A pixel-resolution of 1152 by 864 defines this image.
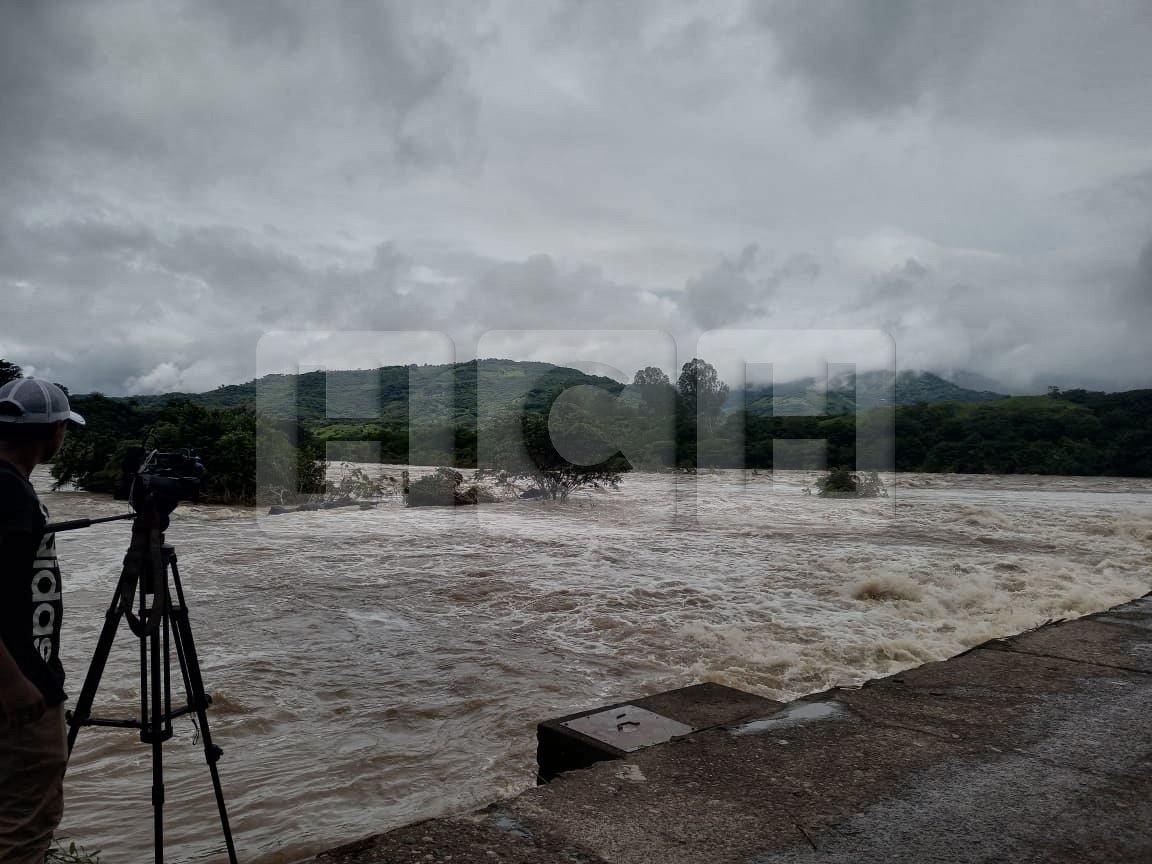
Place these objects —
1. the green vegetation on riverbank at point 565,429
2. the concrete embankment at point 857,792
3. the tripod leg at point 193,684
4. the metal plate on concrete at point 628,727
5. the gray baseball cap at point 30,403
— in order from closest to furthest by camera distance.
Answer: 1. the gray baseball cap at point 30,403
2. the concrete embankment at point 857,792
3. the tripod leg at point 193,684
4. the metal plate on concrete at point 628,727
5. the green vegetation on riverbank at point 565,429

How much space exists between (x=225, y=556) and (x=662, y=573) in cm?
613

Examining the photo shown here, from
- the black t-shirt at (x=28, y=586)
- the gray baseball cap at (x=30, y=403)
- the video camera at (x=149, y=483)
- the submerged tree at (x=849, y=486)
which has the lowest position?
the submerged tree at (x=849, y=486)

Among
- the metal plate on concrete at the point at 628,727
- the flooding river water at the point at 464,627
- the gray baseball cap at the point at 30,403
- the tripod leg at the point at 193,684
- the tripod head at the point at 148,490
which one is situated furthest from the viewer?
the flooding river water at the point at 464,627

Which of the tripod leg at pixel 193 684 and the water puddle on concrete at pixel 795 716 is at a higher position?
the tripod leg at pixel 193 684

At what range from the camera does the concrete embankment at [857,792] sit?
2.27 metres

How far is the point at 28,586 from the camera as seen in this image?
6.76 feet

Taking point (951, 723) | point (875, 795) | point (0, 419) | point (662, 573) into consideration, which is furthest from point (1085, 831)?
point (662, 573)

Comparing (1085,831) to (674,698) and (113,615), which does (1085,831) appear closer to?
(674,698)

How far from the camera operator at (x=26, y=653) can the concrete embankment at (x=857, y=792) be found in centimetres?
78

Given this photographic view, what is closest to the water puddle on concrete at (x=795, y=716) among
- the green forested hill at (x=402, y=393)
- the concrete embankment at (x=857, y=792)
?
the concrete embankment at (x=857, y=792)

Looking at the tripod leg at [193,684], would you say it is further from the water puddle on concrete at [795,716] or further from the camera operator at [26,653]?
the water puddle on concrete at [795,716]

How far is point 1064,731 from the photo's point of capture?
322cm

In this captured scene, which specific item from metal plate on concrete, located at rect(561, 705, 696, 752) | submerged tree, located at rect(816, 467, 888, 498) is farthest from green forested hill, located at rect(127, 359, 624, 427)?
metal plate on concrete, located at rect(561, 705, 696, 752)

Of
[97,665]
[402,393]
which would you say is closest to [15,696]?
[97,665]
